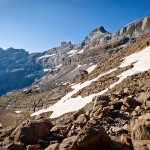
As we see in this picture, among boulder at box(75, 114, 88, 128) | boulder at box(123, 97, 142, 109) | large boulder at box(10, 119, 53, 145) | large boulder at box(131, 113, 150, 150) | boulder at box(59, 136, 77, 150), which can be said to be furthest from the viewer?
boulder at box(123, 97, 142, 109)

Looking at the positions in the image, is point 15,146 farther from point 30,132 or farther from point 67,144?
point 67,144

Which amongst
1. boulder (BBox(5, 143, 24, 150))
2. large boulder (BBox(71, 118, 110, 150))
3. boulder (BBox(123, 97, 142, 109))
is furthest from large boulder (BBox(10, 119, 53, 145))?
boulder (BBox(123, 97, 142, 109))

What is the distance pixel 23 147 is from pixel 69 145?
10.7ft

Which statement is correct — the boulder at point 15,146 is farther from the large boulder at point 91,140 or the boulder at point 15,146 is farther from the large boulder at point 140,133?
the large boulder at point 140,133

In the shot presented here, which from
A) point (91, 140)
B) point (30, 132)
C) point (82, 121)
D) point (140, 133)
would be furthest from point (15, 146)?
point (140, 133)

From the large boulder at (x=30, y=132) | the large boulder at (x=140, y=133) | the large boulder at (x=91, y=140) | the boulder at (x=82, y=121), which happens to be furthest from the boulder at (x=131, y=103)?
the large boulder at (x=91, y=140)

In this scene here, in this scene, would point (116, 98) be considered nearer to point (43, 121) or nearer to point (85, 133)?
point (43, 121)

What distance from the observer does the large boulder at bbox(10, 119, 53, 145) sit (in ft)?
58.7

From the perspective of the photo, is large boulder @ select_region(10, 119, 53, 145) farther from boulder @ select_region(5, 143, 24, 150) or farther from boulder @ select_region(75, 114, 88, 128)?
boulder @ select_region(75, 114, 88, 128)

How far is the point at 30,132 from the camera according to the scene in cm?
1819

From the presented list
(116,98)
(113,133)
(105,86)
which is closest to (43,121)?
(113,133)

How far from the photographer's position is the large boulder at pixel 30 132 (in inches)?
704

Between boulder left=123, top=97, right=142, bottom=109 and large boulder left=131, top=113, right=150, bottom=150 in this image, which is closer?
large boulder left=131, top=113, right=150, bottom=150

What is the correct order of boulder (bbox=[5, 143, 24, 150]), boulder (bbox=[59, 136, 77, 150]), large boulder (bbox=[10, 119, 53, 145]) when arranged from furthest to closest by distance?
large boulder (bbox=[10, 119, 53, 145]) → boulder (bbox=[5, 143, 24, 150]) → boulder (bbox=[59, 136, 77, 150])
